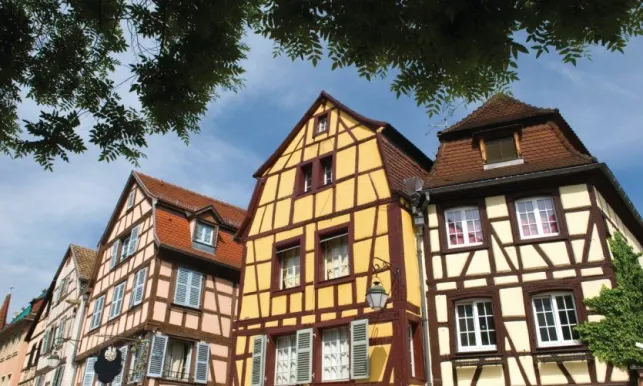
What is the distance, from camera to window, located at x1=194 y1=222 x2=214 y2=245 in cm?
2103

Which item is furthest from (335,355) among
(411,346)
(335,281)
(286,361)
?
(411,346)

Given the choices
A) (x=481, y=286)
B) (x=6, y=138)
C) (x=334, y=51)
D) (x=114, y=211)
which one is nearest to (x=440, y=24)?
(x=334, y=51)

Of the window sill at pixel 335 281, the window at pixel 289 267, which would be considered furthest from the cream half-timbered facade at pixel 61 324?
the window sill at pixel 335 281

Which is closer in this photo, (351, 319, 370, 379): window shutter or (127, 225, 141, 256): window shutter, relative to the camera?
(351, 319, 370, 379): window shutter

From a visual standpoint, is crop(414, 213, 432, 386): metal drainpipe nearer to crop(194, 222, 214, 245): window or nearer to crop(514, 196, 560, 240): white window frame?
crop(514, 196, 560, 240): white window frame

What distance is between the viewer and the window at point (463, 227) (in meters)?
13.5

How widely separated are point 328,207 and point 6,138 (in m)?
10.8

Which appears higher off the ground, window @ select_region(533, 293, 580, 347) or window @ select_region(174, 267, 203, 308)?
window @ select_region(174, 267, 203, 308)

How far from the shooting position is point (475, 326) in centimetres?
1258

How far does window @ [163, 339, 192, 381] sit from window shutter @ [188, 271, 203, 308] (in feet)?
4.57

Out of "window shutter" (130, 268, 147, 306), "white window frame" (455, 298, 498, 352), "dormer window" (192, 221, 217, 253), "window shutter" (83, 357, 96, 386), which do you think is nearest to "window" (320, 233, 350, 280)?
"white window frame" (455, 298, 498, 352)

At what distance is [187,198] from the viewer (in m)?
24.0

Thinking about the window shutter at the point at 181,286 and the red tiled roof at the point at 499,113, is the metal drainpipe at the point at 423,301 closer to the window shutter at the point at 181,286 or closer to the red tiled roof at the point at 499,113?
the red tiled roof at the point at 499,113

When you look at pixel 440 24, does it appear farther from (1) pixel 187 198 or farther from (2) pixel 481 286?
(1) pixel 187 198
